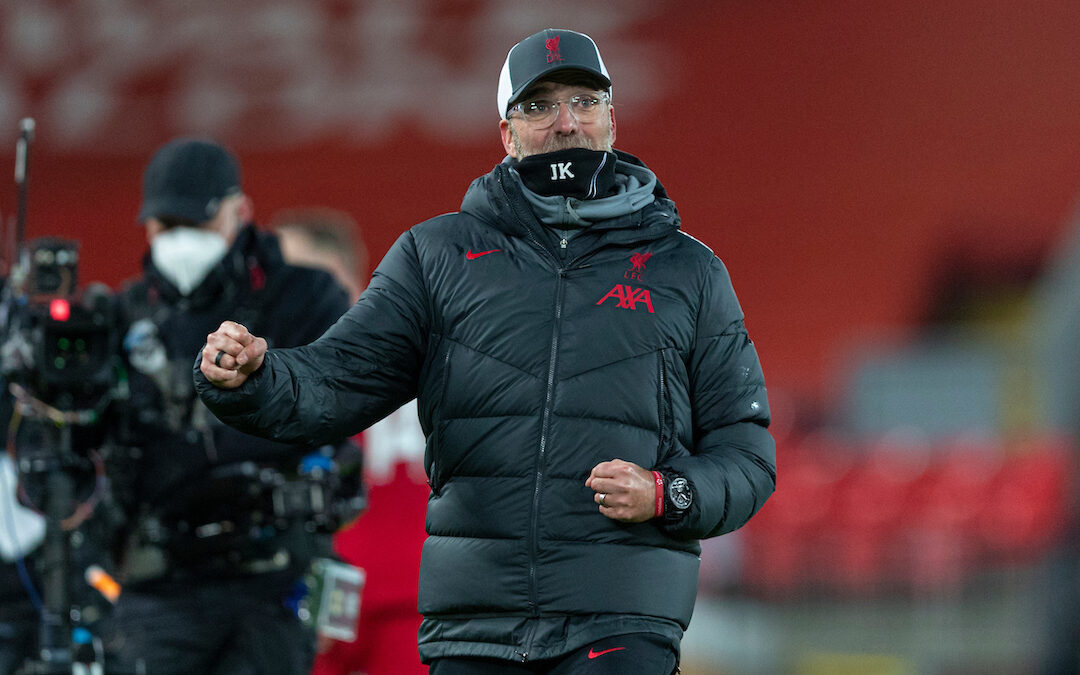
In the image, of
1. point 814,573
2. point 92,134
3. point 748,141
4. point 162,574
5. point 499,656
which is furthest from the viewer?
point 814,573

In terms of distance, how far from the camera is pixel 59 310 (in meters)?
4.70

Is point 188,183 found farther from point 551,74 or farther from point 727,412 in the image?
point 727,412

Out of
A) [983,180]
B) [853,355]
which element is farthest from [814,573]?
[983,180]

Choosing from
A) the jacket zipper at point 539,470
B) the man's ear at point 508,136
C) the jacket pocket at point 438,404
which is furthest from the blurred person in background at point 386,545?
the jacket zipper at point 539,470

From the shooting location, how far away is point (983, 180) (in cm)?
1205

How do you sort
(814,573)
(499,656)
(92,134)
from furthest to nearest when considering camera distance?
(814,573) → (92,134) → (499,656)

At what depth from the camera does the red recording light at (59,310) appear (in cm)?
469

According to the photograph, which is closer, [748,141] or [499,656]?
[499,656]

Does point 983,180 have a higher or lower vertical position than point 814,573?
higher

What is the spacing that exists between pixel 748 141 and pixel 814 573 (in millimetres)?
3207

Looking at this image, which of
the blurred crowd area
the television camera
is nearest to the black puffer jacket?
the television camera

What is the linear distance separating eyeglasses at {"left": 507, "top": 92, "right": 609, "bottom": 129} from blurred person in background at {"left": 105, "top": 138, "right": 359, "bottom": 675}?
172 cm

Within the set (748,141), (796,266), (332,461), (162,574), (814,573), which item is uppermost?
(748,141)

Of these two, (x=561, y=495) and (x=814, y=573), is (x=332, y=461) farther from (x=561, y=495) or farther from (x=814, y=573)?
(x=814, y=573)
